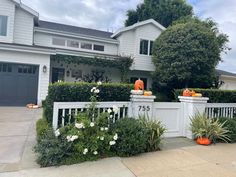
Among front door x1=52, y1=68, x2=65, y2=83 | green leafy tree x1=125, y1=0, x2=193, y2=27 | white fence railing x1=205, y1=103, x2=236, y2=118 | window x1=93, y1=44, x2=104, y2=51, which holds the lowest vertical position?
white fence railing x1=205, y1=103, x2=236, y2=118

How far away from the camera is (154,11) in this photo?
82.3ft

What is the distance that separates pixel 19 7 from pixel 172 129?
12483 mm

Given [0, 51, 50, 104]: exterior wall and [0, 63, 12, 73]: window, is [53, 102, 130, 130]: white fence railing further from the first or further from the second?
[0, 63, 12, 73]: window

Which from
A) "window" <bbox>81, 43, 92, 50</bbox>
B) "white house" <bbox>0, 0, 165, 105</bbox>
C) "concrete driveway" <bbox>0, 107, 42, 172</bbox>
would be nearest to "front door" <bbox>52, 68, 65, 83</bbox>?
"white house" <bbox>0, 0, 165, 105</bbox>

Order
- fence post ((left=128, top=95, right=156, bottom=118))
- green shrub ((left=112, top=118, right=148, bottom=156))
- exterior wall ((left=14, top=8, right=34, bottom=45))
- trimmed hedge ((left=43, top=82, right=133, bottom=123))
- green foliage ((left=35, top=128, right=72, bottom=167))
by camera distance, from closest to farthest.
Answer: green foliage ((left=35, top=128, right=72, bottom=167)) → green shrub ((left=112, top=118, right=148, bottom=156)) → trimmed hedge ((left=43, top=82, right=133, bottom=123)) → fence post ((left=128, top=95, right=156, bottom=118)) → exterior wall ((left=14, top=8, right=34, bottom=45))

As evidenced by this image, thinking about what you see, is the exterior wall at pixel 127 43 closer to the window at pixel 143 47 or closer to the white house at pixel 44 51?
the white house at pixel 44 51

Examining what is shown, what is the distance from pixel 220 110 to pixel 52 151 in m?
5.74

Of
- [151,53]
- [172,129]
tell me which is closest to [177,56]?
[151,53]

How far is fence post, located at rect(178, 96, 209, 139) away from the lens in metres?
6.58

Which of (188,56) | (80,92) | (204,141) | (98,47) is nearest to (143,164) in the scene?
(80,92)

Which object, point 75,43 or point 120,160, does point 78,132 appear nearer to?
point 120,160

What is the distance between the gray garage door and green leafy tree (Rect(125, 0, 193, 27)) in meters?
16.1

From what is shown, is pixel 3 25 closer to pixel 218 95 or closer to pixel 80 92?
pixel 80 92

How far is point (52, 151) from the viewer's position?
4238mm
